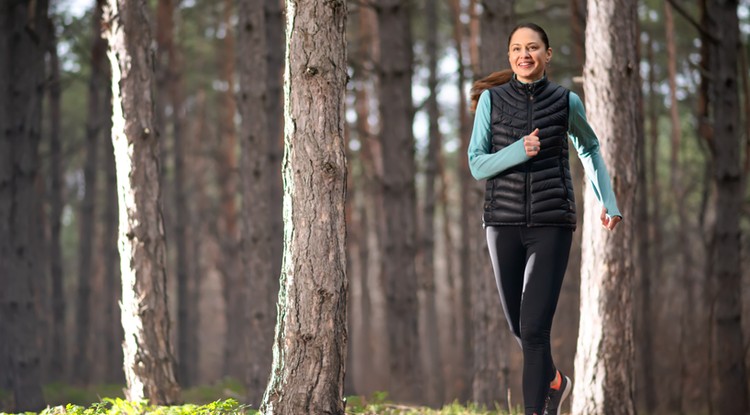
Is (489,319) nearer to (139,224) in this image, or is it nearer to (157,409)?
(139,224)

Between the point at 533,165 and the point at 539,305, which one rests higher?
the point at 533,165

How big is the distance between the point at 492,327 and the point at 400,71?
13.3 ft

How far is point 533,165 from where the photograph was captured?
4746mm

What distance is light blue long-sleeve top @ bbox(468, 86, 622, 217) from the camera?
4.66m

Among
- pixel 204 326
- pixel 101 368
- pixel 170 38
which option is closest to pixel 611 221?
pixel 170 38

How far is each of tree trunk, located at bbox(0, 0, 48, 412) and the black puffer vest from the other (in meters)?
8.58

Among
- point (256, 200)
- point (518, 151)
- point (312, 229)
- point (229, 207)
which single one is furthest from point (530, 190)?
point (229, 207)

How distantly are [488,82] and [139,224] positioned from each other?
3.14 m

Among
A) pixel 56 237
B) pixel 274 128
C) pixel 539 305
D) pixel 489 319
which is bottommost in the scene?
pixel 489 319

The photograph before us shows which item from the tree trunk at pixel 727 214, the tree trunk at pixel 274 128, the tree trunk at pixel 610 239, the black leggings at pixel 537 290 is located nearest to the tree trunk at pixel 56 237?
the tree trunk at pixel 274 128

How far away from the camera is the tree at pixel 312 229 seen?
5027mm

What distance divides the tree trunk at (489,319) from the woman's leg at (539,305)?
4.01 meters

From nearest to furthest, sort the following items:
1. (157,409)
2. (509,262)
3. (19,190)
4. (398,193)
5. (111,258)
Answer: (509,262), (157,409), (398,193), (19,190), (111,258)

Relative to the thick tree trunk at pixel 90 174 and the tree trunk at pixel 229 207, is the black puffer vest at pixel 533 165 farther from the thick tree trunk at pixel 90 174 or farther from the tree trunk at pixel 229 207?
the tree trunk at pixel 229 207
